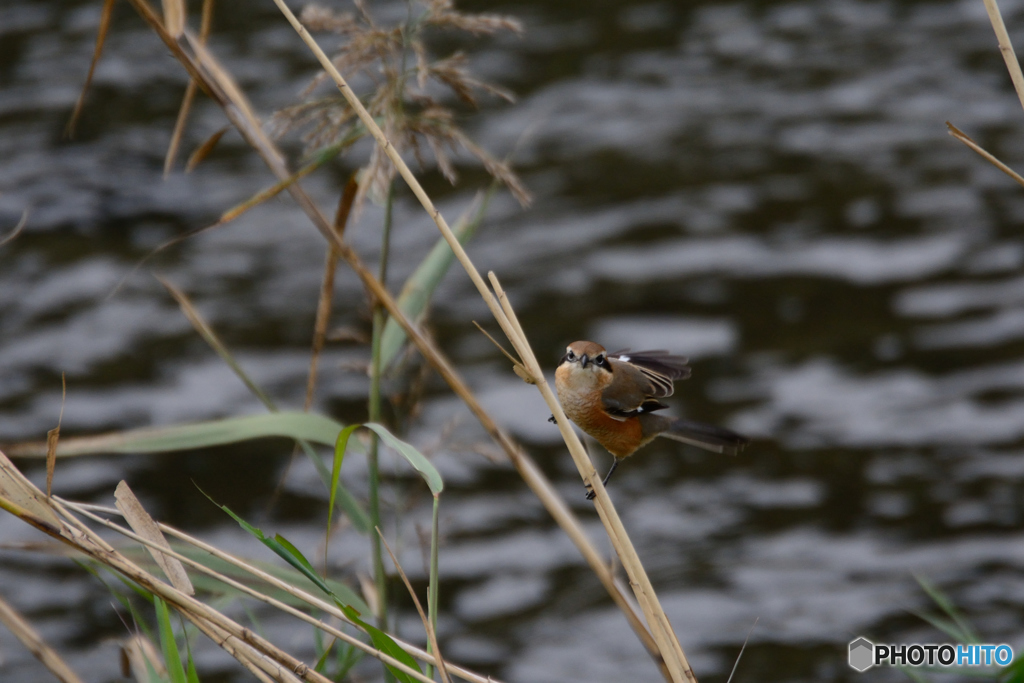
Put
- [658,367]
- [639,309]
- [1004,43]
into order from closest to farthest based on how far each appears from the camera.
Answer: [1004,43] → [658,367] → [639,309]

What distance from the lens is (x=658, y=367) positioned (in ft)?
A: 8.91

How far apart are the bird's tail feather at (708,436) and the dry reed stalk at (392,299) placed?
0.43m

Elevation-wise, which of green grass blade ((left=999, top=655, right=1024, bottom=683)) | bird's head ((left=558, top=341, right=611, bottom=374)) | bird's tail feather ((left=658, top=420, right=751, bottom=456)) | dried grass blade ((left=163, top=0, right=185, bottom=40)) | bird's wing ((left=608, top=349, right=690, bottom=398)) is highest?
dried grass blade ((left=163, top=0, right=185, bottom=40))

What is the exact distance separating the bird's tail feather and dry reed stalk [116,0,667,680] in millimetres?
426

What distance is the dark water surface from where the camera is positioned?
5.61 m

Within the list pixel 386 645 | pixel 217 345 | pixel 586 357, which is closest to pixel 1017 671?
pixel 586 357

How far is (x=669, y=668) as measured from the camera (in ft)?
6.96

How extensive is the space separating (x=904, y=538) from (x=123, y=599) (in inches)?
187

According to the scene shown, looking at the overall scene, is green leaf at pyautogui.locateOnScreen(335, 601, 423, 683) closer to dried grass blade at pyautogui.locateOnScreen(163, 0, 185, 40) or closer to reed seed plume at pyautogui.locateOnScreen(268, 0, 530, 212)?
reed seed plume at pyautogui.locateOnScreen(268, 0, 530, 212)

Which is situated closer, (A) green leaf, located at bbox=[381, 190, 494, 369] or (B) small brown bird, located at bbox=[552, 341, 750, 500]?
(B) small brown bird, located at bbox=[552, 341, 750, 500]

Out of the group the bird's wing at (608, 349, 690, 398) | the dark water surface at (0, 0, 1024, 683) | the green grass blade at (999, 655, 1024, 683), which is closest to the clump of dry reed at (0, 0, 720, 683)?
the bird's wing at (608, 349, 690, 398)

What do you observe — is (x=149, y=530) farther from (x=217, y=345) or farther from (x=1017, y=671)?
(x=1017, y=671)

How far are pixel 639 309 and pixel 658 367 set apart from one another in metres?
4.91

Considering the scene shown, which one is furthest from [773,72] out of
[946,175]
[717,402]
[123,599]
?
[123,599]
